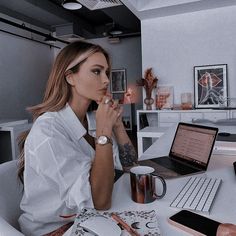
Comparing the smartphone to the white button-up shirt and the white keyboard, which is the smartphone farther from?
the white button-up shirt

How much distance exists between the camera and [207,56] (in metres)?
4.27

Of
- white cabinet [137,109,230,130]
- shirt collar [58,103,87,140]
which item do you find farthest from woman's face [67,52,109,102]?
white cabinet [137,109,230,130]

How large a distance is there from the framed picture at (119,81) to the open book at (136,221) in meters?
6.96

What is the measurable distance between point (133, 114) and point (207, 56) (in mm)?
3610

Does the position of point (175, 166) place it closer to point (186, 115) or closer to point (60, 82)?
point (60, 82)

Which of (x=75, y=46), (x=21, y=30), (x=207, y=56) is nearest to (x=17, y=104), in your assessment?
(x=21, y=30)

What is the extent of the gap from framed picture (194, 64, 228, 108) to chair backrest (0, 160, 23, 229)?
3809mm

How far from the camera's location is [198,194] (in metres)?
0.90

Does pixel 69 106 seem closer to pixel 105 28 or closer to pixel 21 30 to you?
pixel 21 30

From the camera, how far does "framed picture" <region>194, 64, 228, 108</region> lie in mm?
4211

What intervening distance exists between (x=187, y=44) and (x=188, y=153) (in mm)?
Result: 3522

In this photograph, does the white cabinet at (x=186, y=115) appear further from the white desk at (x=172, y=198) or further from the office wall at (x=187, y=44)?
the white desk at (x=172, y=198)

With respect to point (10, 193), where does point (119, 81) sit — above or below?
above

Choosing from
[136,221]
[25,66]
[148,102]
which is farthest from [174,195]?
[25,66]
